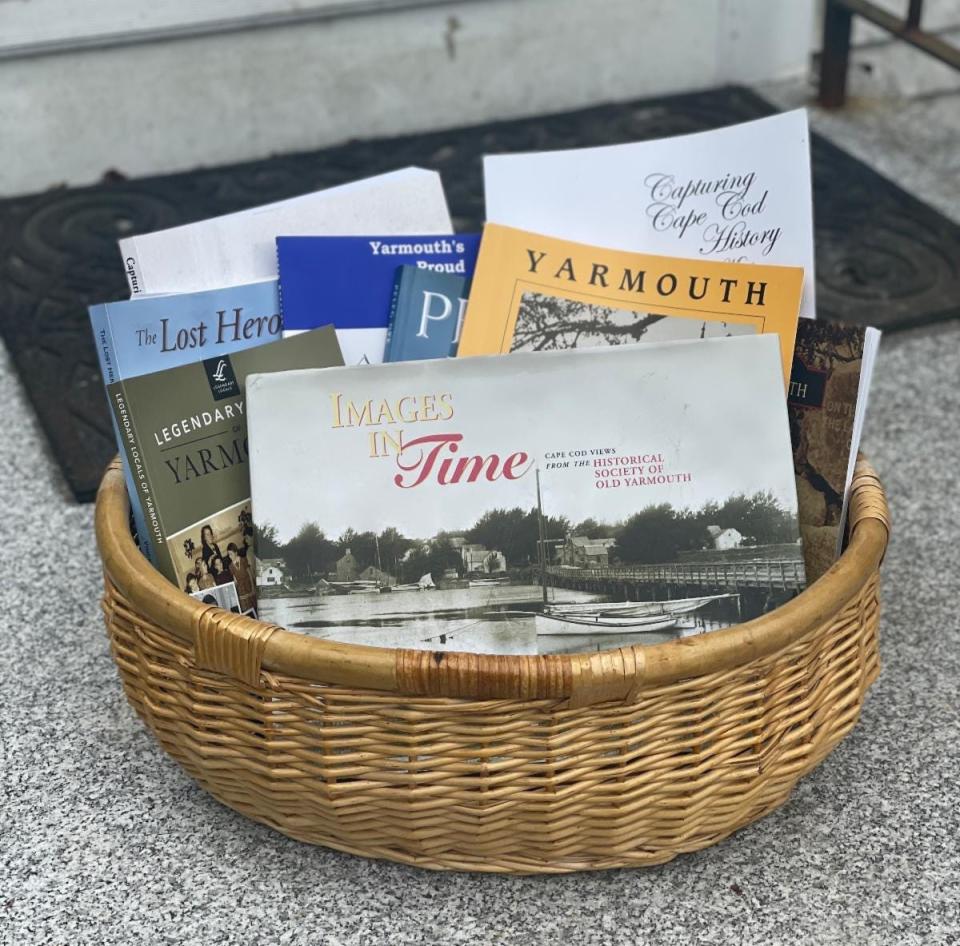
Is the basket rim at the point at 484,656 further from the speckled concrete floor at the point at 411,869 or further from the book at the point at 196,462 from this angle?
the speckled concrete floor at the point at 411,869

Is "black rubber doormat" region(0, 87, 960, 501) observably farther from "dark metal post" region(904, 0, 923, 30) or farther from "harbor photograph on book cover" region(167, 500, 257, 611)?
"harbor photograph on book cover" region(167, 500, 257, 611)

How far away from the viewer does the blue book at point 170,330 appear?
2.73 feet

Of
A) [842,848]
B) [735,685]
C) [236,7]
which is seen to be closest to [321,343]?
[735,685]

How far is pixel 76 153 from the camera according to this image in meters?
1.79

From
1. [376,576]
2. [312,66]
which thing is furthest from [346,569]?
[312,66]

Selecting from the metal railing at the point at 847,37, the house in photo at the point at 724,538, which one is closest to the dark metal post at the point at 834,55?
the metal railing at the point at 847,37

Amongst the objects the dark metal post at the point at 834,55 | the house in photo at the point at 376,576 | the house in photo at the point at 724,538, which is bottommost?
the dark metal post at the point at 834,55

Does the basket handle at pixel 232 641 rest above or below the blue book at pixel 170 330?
below

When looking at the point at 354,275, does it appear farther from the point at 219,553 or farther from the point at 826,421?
the point at 826,421

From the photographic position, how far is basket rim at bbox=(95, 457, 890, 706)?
0.67 m

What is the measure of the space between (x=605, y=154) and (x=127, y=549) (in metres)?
0.43

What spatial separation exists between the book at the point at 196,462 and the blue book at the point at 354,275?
6 centimetres

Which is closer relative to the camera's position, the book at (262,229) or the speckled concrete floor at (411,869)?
the speckled concrete floor at (411,869)

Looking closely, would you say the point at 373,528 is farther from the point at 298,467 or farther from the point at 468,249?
the point at 468,249
